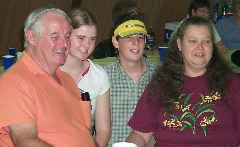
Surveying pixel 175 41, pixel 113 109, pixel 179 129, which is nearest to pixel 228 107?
pixel 179 129

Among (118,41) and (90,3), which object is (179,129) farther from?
(90,3)

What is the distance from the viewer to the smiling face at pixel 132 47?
8.84ft

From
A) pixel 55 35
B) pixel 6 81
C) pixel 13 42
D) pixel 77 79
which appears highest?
pixel 55 35

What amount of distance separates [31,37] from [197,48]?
0.91 metres

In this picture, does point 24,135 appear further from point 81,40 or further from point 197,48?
point 197,48

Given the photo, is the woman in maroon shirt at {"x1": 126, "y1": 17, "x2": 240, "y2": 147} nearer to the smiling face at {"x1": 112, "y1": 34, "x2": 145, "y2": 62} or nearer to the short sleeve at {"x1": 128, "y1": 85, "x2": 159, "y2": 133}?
the short sleeve at {"x1": 128, "y1": 85, "x2": 159, "y2": 133}

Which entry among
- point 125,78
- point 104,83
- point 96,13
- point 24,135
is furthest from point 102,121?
point 96,13

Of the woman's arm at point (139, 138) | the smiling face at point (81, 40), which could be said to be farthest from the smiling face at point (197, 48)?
the smiling face at point (81, 40)

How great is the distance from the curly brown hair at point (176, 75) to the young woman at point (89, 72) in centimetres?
30

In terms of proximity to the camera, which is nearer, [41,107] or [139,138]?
[41,107]

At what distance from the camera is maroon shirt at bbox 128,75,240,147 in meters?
2.37

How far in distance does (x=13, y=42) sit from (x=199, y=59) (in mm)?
4477

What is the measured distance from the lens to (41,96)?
1.97m

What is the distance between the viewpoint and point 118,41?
2812 mm
